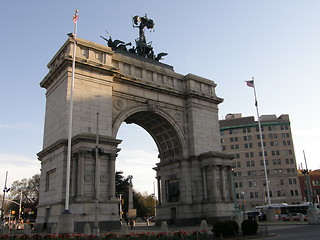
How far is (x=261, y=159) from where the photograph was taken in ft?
320

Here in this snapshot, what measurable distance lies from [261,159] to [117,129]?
72.2 meters

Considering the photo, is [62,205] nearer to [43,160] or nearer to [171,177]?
[43,160]

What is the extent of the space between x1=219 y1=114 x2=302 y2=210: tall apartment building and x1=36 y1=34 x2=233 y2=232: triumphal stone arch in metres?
57.2

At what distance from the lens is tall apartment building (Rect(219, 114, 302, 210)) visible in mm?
94438

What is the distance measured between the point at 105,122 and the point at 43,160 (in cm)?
869

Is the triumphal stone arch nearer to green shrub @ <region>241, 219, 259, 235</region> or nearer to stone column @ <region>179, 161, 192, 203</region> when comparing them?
stone column @ <region>179, 161, 192, 203</region>

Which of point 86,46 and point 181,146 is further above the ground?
point 86,46

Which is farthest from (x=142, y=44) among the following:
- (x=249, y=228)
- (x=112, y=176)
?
(x=249, y=228)

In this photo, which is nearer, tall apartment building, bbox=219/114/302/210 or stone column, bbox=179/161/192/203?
stone column, bbox=179/161/192/203

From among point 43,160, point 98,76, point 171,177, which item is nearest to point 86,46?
point 98,76

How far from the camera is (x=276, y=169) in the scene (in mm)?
96688

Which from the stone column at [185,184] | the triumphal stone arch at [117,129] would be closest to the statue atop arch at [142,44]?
the triumphal stone arch at [117,129]

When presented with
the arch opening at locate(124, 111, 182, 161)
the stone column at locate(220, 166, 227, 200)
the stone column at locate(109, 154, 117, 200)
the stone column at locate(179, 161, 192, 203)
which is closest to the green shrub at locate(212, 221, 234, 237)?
the stone column at locate(109, 154, 117, 200)

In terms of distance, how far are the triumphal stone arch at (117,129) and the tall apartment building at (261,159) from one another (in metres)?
57.2
